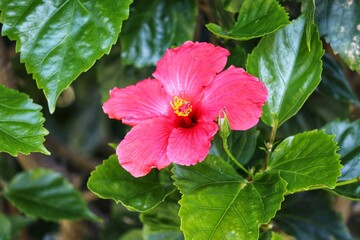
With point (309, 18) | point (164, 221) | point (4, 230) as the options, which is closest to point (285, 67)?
point (309, 18)

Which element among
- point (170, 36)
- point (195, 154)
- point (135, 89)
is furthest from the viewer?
point (170, 36)

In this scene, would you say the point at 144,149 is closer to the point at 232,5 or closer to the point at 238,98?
the point at 238,98

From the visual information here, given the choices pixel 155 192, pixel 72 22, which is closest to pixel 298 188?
pixel 155 192

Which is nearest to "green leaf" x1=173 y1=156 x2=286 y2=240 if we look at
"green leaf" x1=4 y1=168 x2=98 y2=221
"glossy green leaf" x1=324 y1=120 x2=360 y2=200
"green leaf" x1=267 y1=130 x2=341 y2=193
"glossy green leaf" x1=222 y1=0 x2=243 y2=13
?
"green leaf" x1=267 y1=130 x2=341 y2=193

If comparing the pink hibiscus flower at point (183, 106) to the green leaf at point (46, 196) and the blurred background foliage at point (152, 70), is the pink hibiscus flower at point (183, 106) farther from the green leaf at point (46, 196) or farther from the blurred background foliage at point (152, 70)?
the green leaf at point (46, 196)

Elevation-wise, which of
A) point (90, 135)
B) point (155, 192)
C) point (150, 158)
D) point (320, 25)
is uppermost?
point (320, 25)

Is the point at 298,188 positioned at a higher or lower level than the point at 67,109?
higher

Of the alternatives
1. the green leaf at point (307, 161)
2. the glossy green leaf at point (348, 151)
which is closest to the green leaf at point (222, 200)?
the green leaf at point (307, 161)

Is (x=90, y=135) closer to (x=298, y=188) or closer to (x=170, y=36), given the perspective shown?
(x=170, y=36)
